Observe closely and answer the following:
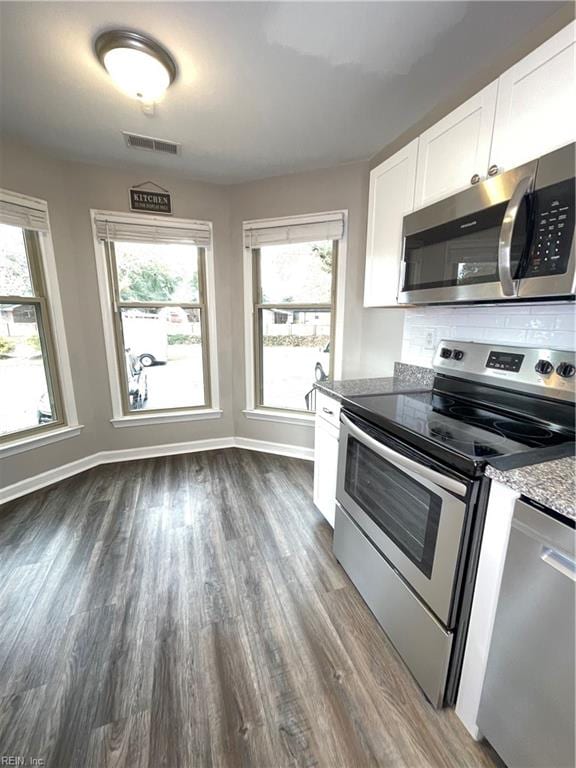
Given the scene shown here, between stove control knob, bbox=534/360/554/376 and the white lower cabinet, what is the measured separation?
3.12 feet

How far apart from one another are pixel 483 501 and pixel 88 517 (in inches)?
95.3

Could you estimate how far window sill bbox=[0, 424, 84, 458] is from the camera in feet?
7.80

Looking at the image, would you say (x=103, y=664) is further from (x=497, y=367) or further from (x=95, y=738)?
(x=497, y=367)

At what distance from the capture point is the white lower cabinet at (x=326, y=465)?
74.0 inches

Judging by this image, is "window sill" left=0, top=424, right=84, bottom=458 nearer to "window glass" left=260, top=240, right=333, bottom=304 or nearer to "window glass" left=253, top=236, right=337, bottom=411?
"window glass" left=253, top=236, right=337, bottom=411

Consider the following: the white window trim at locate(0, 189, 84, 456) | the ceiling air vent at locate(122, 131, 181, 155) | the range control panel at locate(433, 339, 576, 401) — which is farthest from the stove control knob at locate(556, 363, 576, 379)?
the white window trim at locate(0, 189, 84, 456)

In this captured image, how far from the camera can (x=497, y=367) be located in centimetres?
149

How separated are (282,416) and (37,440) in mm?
2055

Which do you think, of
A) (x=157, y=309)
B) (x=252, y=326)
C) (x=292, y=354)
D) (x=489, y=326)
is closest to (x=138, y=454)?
(x=157, y=309)

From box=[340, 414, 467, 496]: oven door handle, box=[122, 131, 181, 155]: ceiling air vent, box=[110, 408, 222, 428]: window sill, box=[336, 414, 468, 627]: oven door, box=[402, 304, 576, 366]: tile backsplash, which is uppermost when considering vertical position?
box=[122, 131, 181, 155]: ceiling air vent

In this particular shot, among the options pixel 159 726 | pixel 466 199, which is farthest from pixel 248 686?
pixel 466 199

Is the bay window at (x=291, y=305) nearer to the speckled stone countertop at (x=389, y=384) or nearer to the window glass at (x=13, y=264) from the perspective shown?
the speckled stone countertop at (x=389, y=384)

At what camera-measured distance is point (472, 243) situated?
4.37 ft

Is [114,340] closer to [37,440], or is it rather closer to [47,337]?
[47,337]
